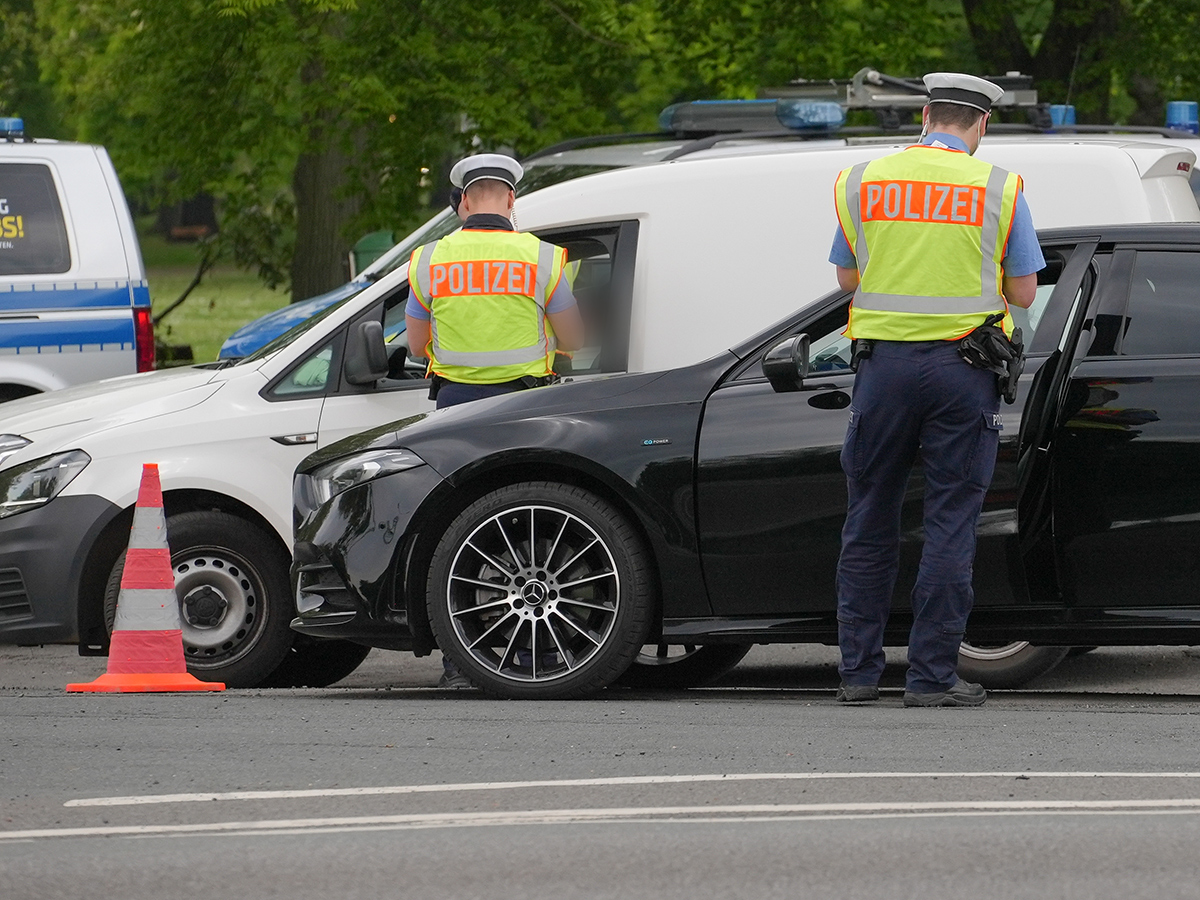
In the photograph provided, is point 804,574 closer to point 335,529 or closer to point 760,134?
point 335,529

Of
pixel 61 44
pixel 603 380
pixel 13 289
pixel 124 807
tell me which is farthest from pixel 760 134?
pixel 61 44

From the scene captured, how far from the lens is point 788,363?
657 cm

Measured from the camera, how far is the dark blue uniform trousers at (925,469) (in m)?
6.42

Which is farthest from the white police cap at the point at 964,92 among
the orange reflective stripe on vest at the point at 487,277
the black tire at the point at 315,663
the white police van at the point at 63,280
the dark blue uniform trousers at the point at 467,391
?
the white police van at the point at 63,280

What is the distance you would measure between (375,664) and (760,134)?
2928 mm

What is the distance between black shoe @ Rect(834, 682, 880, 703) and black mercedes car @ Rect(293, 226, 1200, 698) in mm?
184

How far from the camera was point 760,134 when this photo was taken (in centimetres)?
952

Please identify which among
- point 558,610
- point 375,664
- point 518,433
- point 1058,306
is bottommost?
point 375,664

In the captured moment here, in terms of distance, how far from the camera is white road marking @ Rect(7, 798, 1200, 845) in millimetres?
4945

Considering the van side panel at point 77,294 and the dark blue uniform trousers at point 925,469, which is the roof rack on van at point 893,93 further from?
the dark blue uniform trousers at point 925,469

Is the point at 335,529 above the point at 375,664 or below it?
above

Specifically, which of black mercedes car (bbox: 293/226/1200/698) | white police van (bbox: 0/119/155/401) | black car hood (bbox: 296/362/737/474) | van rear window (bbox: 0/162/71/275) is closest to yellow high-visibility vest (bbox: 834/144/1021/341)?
black mercedes car (bbox: 293/226/1200/698)

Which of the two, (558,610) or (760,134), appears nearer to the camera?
(558,610)

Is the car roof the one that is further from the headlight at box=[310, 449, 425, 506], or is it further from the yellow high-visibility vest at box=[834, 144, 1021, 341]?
the headlight at box=[310, 449, 425, 506]
